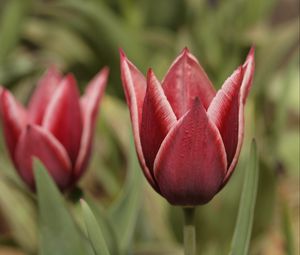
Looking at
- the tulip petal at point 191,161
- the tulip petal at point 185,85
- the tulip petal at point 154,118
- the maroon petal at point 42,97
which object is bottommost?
the tulip petal at point 191,161

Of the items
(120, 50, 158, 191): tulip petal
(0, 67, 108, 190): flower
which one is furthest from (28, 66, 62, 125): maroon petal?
(120, 50, 158, 191): tulip petal

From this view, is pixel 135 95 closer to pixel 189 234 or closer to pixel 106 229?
pixel 189 234

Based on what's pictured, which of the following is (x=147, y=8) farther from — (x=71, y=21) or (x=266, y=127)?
(x=266, y=127)

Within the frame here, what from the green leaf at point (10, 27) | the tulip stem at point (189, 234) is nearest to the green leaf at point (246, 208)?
the tulip stem at point (189, 234)

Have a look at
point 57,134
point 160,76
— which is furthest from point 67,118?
point 160,76

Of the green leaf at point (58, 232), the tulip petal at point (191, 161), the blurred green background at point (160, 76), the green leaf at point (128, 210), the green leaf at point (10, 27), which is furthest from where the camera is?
the green leaf at point (10, 27)

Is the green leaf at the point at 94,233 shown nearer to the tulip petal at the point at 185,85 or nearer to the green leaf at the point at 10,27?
the tulip petal at the point at 185,85
